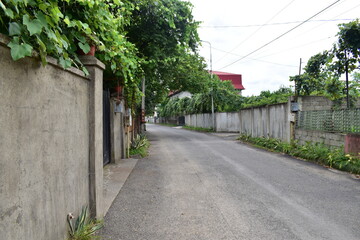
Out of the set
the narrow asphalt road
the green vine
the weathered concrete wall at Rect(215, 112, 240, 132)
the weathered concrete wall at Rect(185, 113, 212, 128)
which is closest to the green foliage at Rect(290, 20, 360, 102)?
the narrow asphalt road

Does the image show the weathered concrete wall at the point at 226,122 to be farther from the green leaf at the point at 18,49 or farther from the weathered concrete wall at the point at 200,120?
the green leaf at the point at 18,49

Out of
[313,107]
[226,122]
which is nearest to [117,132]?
[313,107]

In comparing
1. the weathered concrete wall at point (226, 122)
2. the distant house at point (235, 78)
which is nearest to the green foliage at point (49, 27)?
the weathered concrete wall at point (226, 122)

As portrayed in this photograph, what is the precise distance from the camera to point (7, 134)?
1.97 m

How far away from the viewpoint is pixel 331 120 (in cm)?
892

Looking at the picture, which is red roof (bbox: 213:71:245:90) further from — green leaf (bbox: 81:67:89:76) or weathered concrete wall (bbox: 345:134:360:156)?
green leaf (bbox: 81:67:89:76)

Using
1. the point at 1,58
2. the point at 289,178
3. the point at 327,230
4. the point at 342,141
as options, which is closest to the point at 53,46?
the point at 1,58

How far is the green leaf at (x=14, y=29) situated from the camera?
189 cm

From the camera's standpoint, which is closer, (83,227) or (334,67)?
(83,227)

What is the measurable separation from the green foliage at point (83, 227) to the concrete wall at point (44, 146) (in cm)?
10

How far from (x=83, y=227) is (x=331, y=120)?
8.54 m

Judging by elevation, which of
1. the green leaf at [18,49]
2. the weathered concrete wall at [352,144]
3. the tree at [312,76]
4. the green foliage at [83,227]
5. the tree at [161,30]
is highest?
the tree at [161,30]

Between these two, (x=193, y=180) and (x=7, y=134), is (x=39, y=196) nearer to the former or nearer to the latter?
(x=7, y=134)

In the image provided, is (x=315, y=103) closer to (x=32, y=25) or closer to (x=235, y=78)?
(x=32, y=25)
